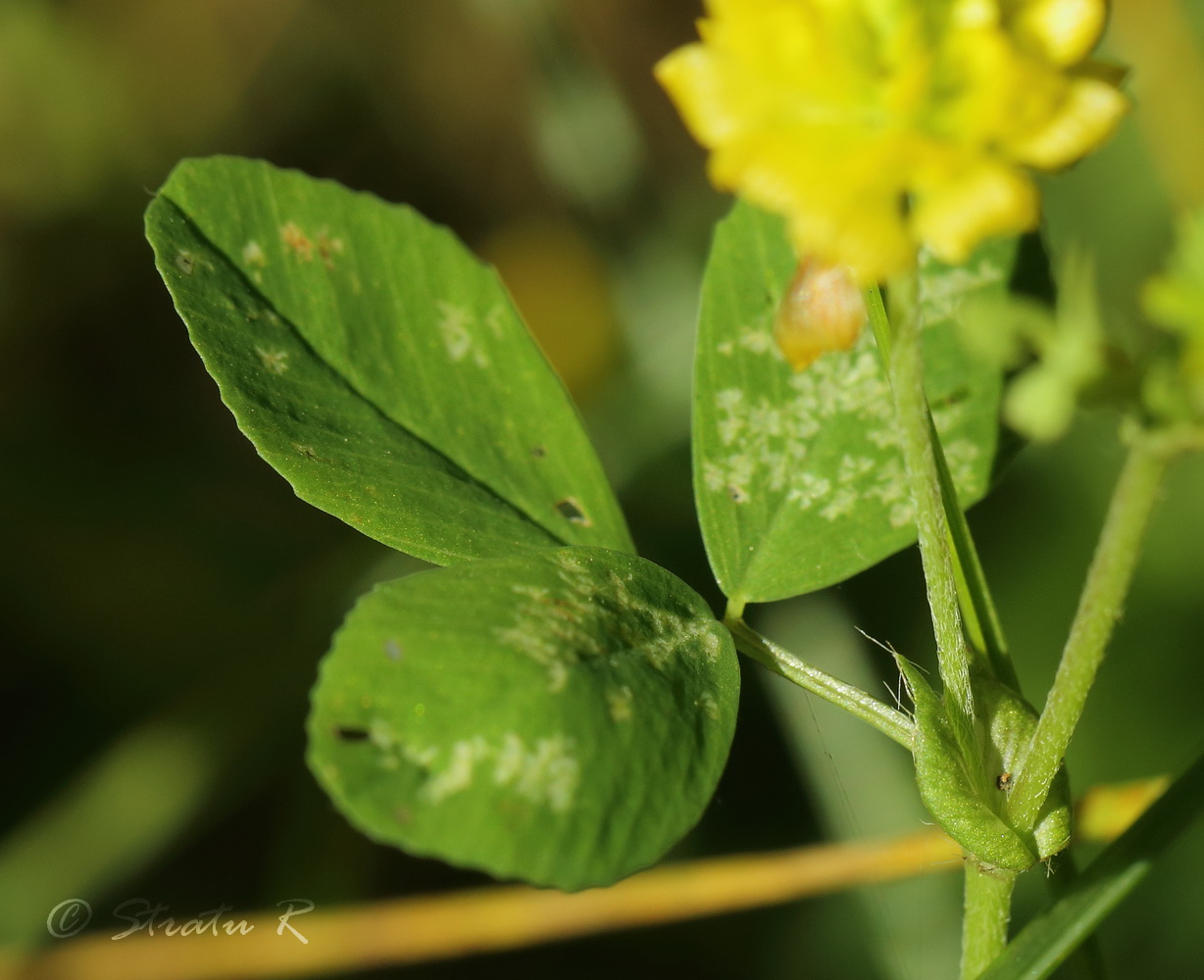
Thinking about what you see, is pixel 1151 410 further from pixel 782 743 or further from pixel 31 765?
pixel 31 765

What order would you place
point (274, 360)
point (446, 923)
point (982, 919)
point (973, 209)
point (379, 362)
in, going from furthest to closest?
point (446, 923) < point (379, 362) < point (274, 360) < point (982, 919) < point (973, 209)

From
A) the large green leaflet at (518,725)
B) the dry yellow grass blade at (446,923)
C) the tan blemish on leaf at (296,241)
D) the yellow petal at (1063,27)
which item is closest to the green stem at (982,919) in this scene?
the large green leaflet at (518,725)

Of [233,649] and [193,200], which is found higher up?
[193,200]

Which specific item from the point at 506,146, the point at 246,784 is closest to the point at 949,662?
the point at 246,784

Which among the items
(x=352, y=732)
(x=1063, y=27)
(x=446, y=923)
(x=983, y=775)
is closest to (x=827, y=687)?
(x=983, y=775)

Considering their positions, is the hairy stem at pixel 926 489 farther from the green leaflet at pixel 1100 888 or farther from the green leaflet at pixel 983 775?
the green leaflet at pixel 1100 888

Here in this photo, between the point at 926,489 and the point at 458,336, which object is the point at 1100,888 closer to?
the point at 926,489
